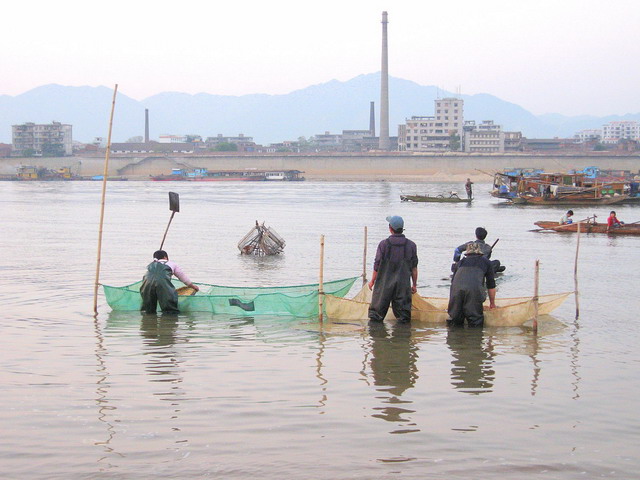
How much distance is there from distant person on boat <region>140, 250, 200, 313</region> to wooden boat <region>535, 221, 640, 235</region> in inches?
758

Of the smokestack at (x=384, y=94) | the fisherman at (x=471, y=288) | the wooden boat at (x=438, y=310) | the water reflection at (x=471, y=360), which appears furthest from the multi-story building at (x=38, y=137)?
the water reflection at (x=471, y=360)

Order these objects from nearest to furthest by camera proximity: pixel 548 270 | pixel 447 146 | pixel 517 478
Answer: pixel 517 478 < pixel 548 270 < pixel 447 146

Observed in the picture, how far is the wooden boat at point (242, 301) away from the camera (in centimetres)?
1215

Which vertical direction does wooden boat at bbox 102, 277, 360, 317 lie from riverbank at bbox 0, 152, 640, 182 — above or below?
below

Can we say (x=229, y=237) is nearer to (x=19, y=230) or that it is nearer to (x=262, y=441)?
(x=19, y=230)

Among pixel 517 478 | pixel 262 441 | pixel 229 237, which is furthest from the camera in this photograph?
pixel 229 237

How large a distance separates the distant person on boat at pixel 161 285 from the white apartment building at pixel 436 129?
140 m

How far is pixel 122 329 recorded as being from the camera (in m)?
11.3

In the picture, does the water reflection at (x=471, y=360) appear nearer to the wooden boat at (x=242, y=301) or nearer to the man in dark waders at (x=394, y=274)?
the man in dark waders at (x=394, y=274)

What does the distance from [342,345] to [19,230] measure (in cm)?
2485

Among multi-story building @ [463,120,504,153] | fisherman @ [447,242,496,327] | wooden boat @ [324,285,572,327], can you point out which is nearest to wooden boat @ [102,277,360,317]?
wooden boat @ [324,285,572,327]

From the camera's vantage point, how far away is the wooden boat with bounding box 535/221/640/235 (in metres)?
27.6

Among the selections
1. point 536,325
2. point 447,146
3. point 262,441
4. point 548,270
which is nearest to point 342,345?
point 536,325

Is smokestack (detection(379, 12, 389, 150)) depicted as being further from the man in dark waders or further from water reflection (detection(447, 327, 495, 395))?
water reflection (detection(447, 327, 495, 395))
